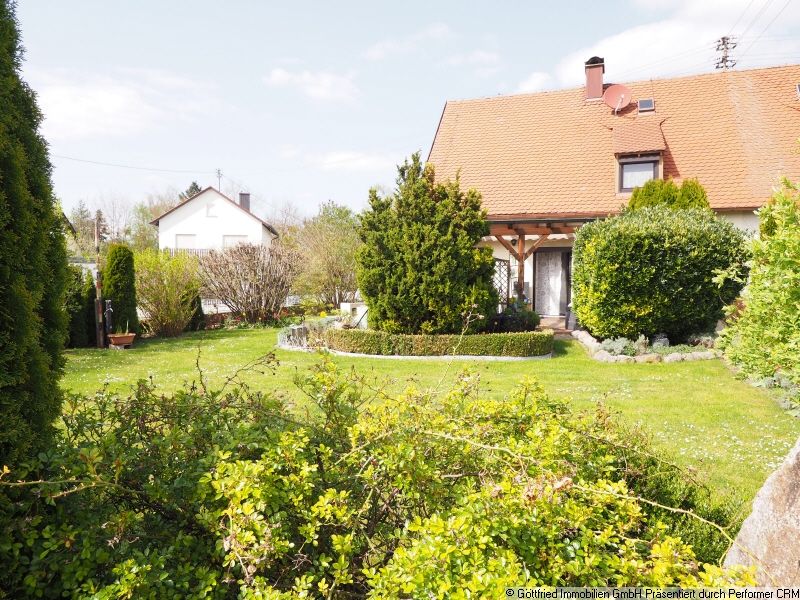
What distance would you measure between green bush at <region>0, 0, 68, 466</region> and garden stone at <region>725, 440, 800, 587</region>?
306cm

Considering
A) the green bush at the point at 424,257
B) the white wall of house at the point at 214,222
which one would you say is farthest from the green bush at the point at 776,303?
the white wall of house at the point at 214,222

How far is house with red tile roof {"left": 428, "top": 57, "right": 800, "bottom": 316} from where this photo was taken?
1536 centimetres

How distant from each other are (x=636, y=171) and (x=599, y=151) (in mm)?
1603

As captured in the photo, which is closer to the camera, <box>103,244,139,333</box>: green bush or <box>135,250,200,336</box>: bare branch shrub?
<box>103,244,139,333</box>: green bush

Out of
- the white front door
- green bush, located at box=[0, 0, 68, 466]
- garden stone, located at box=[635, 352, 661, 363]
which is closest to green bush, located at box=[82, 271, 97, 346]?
green bush, located at box=[0, 0, 68, 466]

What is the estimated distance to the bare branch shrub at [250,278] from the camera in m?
17.0

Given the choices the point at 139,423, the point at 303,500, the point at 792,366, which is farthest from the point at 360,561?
the point at 792,366

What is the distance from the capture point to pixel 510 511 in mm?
2133

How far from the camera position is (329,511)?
218 cm

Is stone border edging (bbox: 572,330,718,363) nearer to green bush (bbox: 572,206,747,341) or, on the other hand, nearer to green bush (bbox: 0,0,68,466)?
green bush (bbox: 572,206,747,341)

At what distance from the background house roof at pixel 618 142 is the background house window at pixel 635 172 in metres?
0.27

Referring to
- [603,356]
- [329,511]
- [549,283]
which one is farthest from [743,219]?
[329,511]

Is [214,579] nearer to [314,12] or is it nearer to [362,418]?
[362,418]

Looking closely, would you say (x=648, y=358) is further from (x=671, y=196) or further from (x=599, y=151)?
(x=599, y=151)
